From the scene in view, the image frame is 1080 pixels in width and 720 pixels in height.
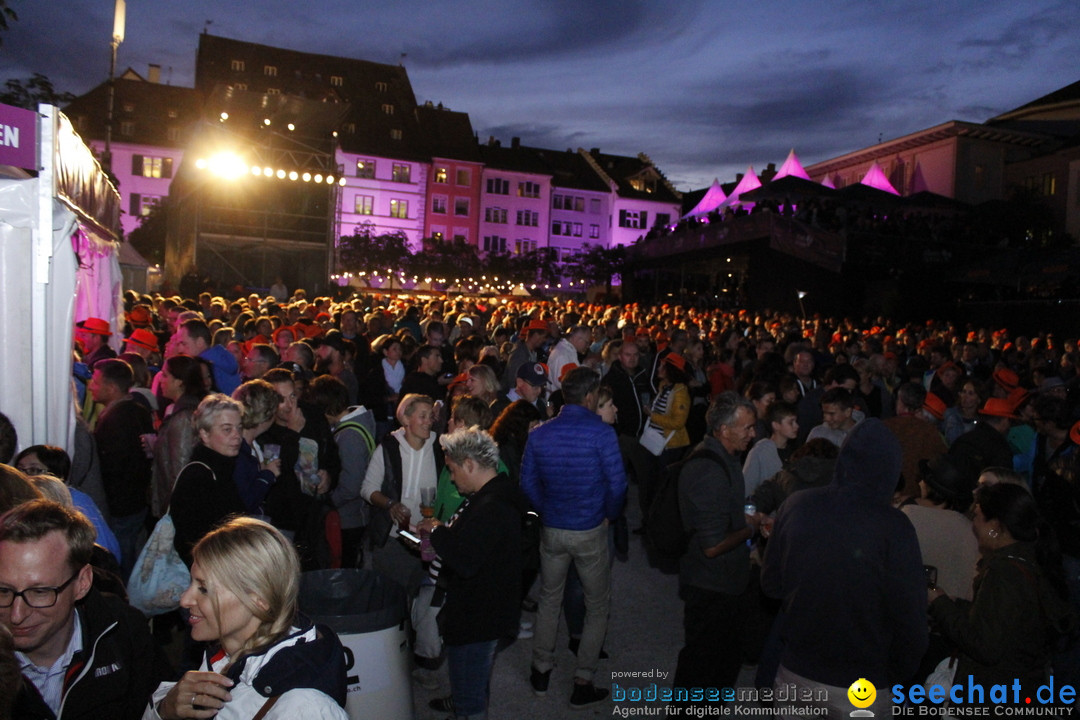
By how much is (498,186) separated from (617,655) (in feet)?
177

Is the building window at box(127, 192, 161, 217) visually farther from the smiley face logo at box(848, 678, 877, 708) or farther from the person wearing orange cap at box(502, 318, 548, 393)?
the smiley face logo at box(848, 678, 877, 708)

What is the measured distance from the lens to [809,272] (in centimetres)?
2334

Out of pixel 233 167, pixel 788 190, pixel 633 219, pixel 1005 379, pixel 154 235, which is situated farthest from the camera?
pixel 633 219

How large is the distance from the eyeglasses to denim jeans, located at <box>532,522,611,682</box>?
2821mm

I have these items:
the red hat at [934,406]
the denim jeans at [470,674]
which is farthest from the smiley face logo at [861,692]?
the red hat at [934,406]

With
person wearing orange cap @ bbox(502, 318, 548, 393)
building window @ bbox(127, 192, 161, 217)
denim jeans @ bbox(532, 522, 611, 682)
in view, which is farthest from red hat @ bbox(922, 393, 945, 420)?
building window @ bbox(127, 192, 161, 217)

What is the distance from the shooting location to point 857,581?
294 centimetres

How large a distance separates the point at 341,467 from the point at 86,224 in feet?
10.5

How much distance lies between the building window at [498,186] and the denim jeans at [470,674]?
5470cm

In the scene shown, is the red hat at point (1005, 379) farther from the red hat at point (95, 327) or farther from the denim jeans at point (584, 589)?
the red hat at point (95, 327)

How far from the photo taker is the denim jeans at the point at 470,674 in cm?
368

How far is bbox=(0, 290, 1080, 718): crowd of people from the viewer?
218 cm

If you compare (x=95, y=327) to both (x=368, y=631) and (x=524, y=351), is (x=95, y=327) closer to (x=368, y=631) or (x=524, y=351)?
(x=524, y=351)
